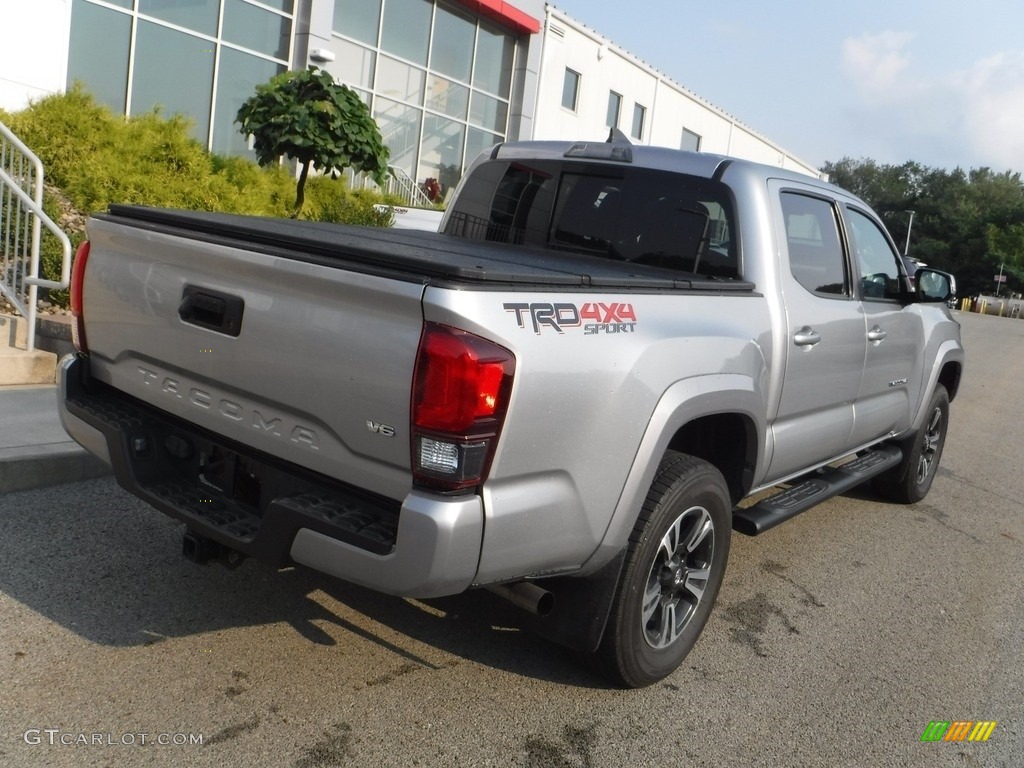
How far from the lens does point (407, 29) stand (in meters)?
19.4

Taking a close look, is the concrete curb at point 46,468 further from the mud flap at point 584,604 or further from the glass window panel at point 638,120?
the glass window panel at point 638,120

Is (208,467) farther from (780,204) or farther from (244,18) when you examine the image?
(244,18)

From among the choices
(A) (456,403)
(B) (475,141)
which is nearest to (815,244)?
(A) (456,403)

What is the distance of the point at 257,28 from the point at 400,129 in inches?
169

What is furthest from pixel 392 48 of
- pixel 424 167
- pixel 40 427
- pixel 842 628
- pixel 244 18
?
pixel 842 628

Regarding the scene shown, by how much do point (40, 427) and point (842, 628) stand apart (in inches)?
171

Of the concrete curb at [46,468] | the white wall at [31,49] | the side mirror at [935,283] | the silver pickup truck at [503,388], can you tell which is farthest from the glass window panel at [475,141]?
the silver pickup truck at [503,388]

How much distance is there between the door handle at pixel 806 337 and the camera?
4223 millimetres

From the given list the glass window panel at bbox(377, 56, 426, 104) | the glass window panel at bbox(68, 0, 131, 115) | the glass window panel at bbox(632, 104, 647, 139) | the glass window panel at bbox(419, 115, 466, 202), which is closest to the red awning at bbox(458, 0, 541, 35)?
the glass window panel at bbox(377, 56, 426, 104)

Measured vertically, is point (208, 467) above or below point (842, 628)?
above

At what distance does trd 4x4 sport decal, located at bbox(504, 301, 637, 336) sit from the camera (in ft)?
8.99

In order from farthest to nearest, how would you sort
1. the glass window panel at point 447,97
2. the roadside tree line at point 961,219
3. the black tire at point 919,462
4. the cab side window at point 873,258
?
1. the roadside tree line at point 961,219
2. the glass window panel at point 447,97
3. the black tire at point 919,462
4. the cab side window at point 873,258

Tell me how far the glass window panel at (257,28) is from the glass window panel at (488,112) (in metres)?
6.35

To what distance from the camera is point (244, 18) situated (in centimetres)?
1576
